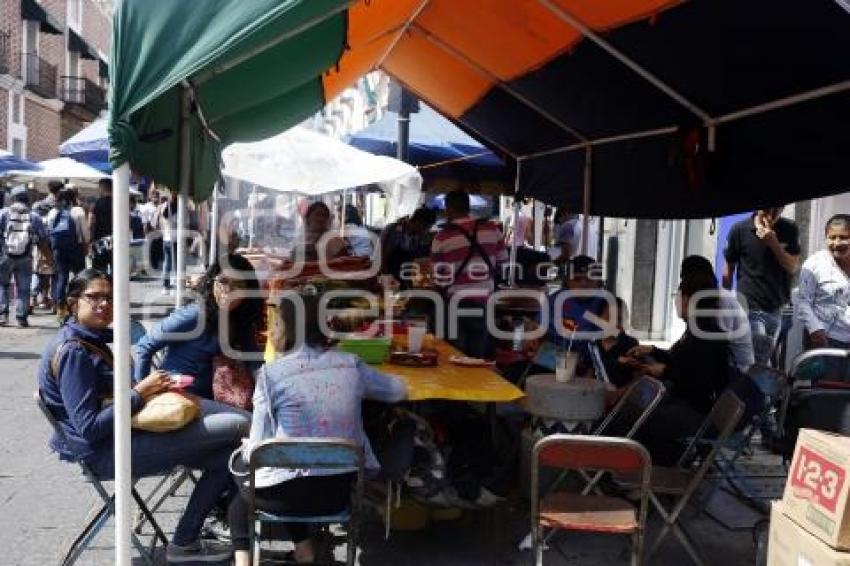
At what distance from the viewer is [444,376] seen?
4.23 metres

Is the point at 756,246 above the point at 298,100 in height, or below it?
below

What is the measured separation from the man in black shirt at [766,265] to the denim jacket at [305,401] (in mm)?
3986

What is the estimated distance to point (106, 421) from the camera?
3486 mm

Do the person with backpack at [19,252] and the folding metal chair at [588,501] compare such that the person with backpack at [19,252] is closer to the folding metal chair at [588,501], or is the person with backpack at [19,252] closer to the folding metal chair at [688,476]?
the folding metal chair at [688,476]

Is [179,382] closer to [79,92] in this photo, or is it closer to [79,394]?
[79,394]

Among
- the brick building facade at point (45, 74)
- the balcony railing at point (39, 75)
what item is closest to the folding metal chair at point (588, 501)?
the brick building facade at point (45, 74)

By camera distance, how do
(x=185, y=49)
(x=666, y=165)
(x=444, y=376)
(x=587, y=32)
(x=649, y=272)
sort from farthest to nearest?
1. (x=649, y=272)
2. (x=666, y=165)
3. (x=587, y=32)
4. (x=444, y=376)
5. (x=185, y=49)

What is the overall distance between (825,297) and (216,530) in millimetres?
4129

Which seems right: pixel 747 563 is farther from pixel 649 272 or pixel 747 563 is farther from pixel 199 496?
pixel 649 272

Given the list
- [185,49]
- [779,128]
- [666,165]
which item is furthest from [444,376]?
[666,165]

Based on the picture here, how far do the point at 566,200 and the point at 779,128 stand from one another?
3.49 m

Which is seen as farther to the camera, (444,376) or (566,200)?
(566,200)

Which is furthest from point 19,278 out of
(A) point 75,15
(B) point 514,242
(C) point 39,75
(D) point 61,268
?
(A) point 75,15

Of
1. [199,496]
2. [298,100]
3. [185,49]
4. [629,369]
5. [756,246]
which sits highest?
[298,100]
